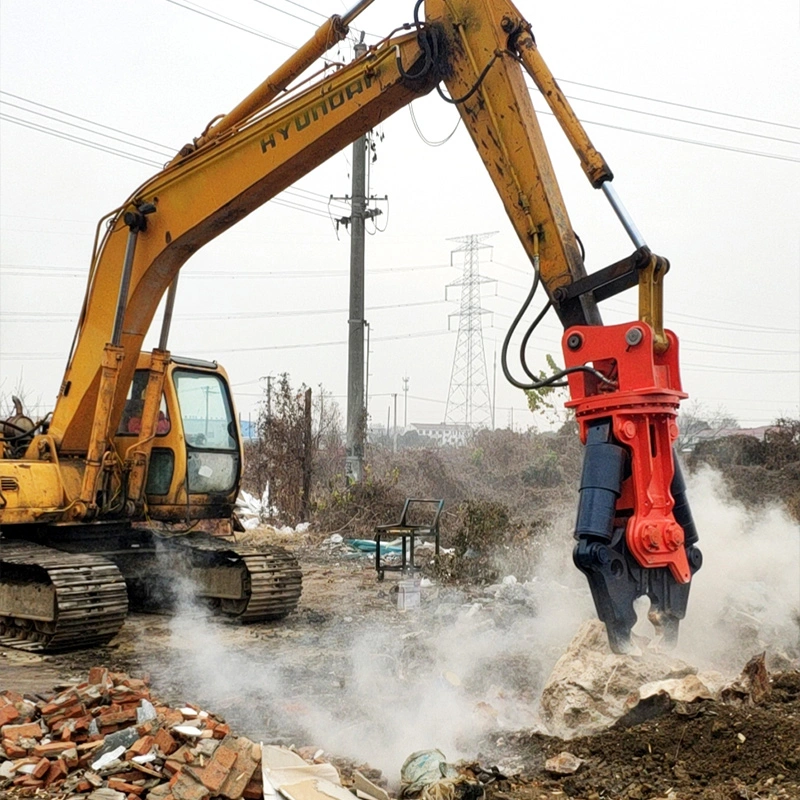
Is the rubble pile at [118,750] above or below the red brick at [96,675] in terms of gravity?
below

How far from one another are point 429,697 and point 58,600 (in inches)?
115

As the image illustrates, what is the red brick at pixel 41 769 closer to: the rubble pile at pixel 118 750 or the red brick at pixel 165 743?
the rubble pile at pixel 118 750

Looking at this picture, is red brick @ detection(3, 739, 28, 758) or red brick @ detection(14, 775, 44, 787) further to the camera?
red brick @ detection(3, 739, 28, 758)

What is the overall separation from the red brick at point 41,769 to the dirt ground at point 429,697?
3.71 ft

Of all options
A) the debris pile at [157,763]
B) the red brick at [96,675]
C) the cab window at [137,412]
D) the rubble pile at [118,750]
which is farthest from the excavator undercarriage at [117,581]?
the debris pile at [157,763]

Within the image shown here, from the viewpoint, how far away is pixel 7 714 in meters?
4.59

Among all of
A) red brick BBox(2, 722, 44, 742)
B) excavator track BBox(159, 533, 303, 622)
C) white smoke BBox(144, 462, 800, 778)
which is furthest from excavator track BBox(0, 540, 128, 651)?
red brick BBox(2, 722, 44, 742)

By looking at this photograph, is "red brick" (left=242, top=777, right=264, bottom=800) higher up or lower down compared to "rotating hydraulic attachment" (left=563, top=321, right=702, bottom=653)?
lower down

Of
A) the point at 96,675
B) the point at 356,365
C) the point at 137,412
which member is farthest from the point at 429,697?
the point at 356,365

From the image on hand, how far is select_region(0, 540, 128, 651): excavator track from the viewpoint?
6.75m

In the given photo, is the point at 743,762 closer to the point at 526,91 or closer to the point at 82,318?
the point at 526,91

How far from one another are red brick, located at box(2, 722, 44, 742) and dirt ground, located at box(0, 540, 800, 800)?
1.07 metres

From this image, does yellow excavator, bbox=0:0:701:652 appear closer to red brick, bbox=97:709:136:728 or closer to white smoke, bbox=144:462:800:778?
white smoke, bbox=144:462:800:778

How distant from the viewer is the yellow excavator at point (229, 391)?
15.4 feet
